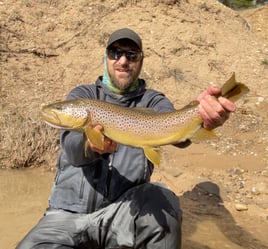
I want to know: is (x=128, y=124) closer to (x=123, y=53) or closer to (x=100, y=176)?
(x=100, y=176)

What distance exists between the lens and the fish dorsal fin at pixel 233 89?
2844mm

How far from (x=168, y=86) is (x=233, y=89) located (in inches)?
258

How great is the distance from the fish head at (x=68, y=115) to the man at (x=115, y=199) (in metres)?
0.50

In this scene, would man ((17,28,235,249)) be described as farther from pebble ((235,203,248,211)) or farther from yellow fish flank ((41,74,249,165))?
pebble ((235,203,248,211))

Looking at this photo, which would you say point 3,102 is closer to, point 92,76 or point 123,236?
point 92,76

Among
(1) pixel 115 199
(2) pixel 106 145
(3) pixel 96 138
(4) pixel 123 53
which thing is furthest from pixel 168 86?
(3) pixel 96 138

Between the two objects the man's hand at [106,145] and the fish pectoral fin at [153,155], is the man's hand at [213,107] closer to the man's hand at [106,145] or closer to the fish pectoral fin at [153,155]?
the fish pectoral fin at [153,155]

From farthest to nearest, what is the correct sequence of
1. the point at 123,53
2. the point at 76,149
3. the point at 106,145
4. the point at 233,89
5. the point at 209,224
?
the point at 209,224 → the point at 123,53 → the point at 76,149 → the point at 106,145 → the point at 233,89

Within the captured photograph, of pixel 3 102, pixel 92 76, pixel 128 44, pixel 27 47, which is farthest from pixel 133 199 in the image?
pixel 27 47

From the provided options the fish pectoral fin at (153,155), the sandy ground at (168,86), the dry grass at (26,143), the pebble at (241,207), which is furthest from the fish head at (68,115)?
the dry grass at (26,143)

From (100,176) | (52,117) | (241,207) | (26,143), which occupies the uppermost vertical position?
(52,117)

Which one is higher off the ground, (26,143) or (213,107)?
(213,107)

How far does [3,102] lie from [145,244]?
5.12 meters

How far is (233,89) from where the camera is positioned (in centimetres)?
288
